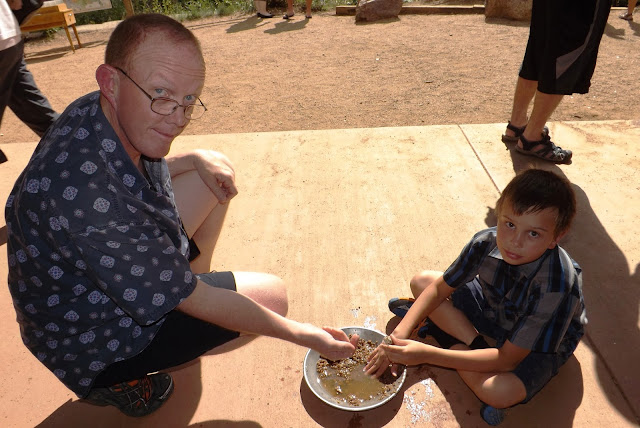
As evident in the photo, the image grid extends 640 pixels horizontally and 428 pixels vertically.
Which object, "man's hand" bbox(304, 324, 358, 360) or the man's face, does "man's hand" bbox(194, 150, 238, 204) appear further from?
"man's hand" bbox(304, 324, 358, 360)

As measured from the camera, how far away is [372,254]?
8.43 ft

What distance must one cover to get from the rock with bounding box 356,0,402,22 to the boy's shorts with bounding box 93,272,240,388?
25.9 feet

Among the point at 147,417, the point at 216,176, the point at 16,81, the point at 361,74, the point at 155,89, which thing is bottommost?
the point at 361,74

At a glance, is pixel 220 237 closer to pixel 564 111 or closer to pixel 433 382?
pixel 433 382

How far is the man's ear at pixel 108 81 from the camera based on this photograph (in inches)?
54.9

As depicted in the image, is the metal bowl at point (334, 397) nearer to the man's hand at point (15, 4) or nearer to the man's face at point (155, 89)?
the man's face at point (155, 89)

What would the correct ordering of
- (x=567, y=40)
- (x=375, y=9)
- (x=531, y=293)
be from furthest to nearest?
(x=375, y=9) < (x=567, y=40) < (x=531, y=293)

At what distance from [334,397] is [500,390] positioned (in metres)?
0.61

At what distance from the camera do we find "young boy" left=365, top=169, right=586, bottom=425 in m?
1.68

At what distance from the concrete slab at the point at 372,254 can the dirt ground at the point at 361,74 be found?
0.96 m

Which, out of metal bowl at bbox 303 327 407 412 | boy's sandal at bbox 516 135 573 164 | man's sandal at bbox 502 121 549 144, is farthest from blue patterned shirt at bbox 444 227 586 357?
man's sandal at bbox 502 121 549 144

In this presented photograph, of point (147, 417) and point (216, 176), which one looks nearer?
point (147, 417)

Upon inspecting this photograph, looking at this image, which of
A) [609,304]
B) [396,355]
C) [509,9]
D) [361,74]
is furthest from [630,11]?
[396,355]

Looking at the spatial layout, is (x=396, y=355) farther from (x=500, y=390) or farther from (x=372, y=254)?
(x=372, y=254)
